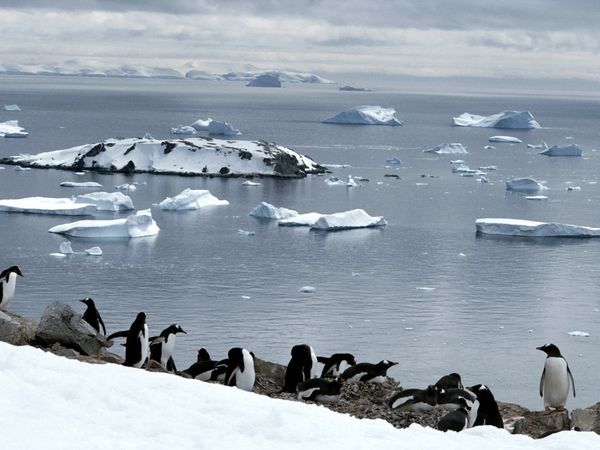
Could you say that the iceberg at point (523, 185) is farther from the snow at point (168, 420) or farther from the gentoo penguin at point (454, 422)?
the snow at point (168, 420)

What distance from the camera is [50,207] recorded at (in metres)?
49.3

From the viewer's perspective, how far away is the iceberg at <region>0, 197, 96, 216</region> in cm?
4909

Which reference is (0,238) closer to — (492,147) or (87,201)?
(87,201)

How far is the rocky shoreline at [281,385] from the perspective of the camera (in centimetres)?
1171

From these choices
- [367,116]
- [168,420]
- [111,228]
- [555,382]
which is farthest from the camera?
[367,116]

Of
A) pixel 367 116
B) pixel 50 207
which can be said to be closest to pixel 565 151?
pixel 367 116

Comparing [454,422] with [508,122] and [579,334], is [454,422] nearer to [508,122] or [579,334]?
[579,334]

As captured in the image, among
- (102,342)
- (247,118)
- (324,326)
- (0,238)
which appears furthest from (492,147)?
(102,342)

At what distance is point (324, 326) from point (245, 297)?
4.64 metres

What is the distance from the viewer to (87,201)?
5025 centimetres

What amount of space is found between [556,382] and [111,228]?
30.7 metres

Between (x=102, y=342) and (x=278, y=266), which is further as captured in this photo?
(x=278, y=266)

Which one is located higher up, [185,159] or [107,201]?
[185,159]

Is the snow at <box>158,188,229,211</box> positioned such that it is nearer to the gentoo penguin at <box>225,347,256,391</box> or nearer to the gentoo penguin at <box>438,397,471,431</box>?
the gentoo penguin at <box>225,347,256,391</box>
